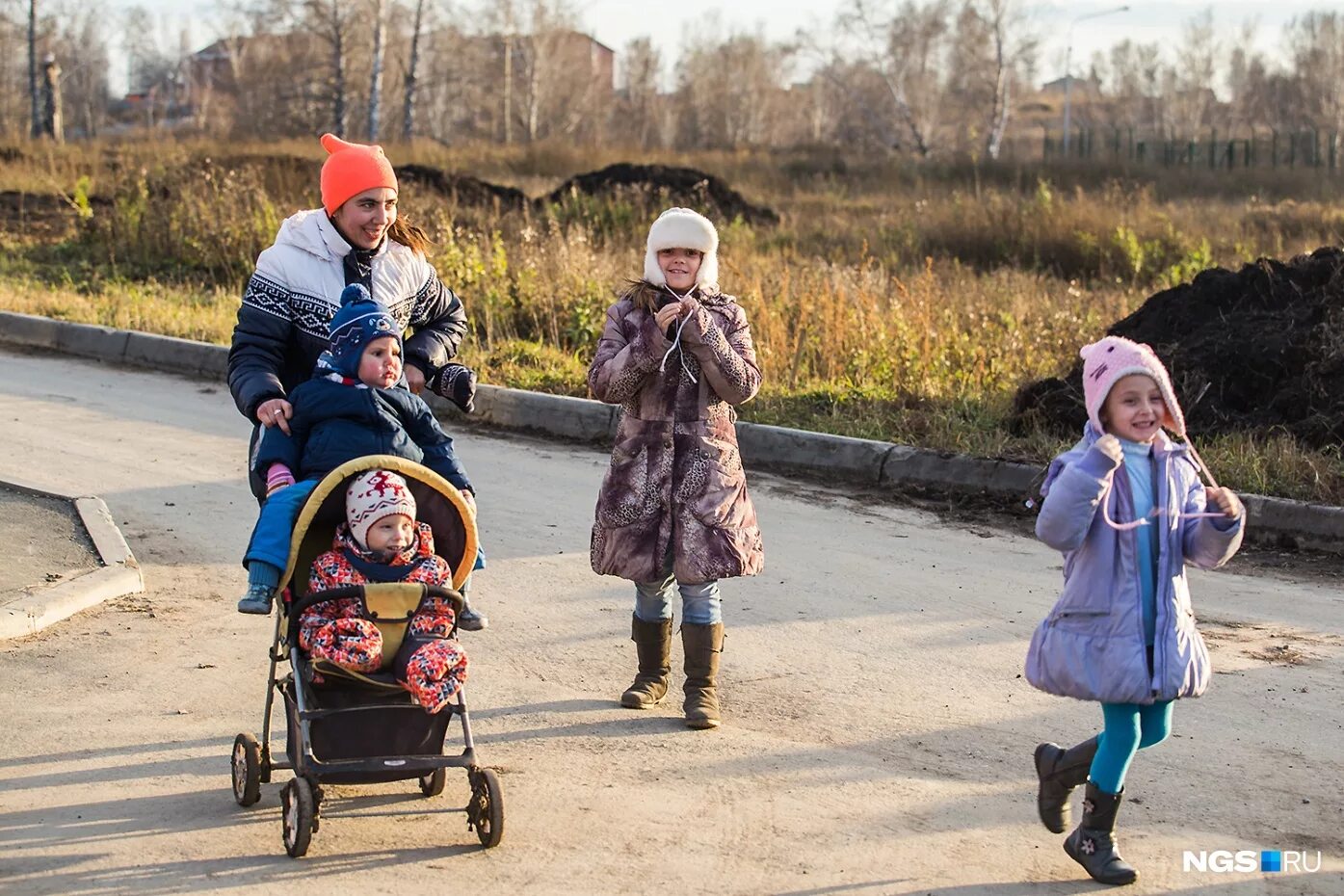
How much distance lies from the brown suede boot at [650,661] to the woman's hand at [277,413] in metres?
1.63

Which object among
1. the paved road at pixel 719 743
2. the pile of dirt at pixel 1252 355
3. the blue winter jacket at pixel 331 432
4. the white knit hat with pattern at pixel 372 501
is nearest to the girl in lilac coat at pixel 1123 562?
the paved road at pixel 719 743

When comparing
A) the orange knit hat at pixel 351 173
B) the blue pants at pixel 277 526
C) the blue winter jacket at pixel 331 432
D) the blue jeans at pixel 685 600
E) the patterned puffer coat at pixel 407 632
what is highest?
the orange knit hat at pixel 351 173

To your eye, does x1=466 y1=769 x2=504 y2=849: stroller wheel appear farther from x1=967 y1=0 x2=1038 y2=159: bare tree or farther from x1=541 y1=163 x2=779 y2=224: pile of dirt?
x1=967 y1=0 x2=1038 y2=159: bare tree

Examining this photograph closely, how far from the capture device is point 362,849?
14.4ft

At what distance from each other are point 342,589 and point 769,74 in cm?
7927

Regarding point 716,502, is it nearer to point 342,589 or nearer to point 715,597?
point 715,597

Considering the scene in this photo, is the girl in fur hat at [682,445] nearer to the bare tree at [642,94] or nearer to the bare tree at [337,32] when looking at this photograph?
the bare tree at [337,32]

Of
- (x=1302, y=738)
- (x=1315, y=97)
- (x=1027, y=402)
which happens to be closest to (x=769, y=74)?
(x=1315, y=97)

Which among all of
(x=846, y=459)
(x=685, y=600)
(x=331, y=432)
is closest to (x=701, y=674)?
(x=685, y=600)

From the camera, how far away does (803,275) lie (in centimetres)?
1471

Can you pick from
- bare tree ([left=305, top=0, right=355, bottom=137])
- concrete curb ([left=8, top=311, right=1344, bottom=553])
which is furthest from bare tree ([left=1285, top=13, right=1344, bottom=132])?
concrete curb ([left=8, top=311, right=1344, bottom=553])

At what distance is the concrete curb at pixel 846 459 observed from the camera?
329 inches

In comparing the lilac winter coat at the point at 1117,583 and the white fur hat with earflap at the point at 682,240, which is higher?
the white fur hat with earflap at the point at 682,240
